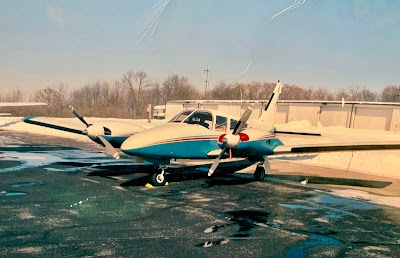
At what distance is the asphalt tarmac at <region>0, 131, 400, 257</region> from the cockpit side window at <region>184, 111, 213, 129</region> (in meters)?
2.23

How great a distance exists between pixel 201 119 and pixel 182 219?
17.7 feet

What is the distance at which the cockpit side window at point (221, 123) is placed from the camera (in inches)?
490

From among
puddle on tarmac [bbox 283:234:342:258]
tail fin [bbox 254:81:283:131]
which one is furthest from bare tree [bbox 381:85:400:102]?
puddle on tarmac [bbox 283:234:342:258]

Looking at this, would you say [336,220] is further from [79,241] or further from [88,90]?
[88,90]

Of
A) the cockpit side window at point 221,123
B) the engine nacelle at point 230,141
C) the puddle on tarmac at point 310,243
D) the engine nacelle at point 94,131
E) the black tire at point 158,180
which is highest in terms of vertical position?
the cockpit side window at point 221,123

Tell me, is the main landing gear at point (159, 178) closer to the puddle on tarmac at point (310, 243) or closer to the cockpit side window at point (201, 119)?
the cockpit side window at point (201, 119)

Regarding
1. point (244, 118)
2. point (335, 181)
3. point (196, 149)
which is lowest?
point (335, 181)

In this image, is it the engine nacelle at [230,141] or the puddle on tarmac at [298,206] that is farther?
the engine nacelle at [230,141]

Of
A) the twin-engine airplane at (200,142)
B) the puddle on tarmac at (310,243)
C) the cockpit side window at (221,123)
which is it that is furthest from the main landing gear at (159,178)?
the puddle on tarmac at (310,243)

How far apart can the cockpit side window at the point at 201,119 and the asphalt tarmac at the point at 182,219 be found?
7.32 feet

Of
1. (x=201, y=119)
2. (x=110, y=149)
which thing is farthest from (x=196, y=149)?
(x=110, y=149)

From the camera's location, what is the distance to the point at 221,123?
41.2 feet

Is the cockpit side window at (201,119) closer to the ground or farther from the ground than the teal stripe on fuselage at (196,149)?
farther from the ground

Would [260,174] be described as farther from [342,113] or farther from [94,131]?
[342,113]
